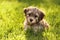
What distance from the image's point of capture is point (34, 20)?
16.2 ft

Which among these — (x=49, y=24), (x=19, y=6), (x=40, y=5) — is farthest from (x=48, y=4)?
(x=49, y=24)

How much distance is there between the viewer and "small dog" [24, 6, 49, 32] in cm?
497

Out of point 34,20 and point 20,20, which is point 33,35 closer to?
point 34,20

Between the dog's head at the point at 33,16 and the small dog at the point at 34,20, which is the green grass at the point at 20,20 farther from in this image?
the dog's head at the point at 33,16

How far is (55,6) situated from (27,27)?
1.70 meters

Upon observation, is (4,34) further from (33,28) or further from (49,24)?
(49,24)

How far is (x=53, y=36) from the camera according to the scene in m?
4.97

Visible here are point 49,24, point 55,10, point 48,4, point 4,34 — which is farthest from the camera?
point 48,4

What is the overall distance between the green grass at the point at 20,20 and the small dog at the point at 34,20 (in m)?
0.13

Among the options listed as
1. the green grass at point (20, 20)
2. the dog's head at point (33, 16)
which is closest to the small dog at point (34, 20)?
the dog's head at point (33, 16)

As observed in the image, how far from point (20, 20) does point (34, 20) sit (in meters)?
0.78

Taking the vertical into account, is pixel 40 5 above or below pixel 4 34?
above

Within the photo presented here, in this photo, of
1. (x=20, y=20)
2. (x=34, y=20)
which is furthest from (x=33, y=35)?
(x=20, y=20)

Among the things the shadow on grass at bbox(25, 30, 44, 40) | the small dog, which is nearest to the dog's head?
the small dog
